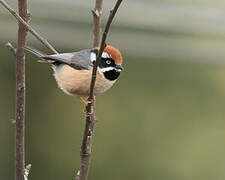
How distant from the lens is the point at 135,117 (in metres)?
5.19

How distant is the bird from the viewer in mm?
1542

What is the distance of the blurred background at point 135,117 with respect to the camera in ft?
16.1

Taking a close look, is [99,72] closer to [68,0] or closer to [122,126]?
[68,0]

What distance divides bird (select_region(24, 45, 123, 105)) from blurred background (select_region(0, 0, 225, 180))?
2.76 metres

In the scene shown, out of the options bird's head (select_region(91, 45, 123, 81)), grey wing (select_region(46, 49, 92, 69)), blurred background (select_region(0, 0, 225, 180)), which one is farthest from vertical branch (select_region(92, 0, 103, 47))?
blurred background (select_region(0, 0, 225, 180))

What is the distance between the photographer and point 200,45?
475cm

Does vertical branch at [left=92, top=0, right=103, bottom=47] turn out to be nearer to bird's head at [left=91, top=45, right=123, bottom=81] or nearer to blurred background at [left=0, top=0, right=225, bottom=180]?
bird's head at [left=91, top=45, right=123, bottom=81]

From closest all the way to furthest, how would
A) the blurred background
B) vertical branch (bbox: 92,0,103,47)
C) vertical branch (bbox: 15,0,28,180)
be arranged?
vertical branch (bbox: 15,0,28,180) → vertical branch (bbox: 92,0,103,47) → the blurred background

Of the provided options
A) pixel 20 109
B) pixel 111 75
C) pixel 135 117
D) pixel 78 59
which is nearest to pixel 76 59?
pixel 78 59

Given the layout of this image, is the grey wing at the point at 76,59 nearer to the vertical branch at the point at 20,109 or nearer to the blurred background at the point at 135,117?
the vertical branch at the point at 20,109

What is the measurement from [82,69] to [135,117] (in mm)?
3548

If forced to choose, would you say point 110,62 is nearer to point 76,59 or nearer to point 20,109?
point 76,59

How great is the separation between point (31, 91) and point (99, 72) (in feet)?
12.5

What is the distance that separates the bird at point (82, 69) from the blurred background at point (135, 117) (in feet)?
9.07
